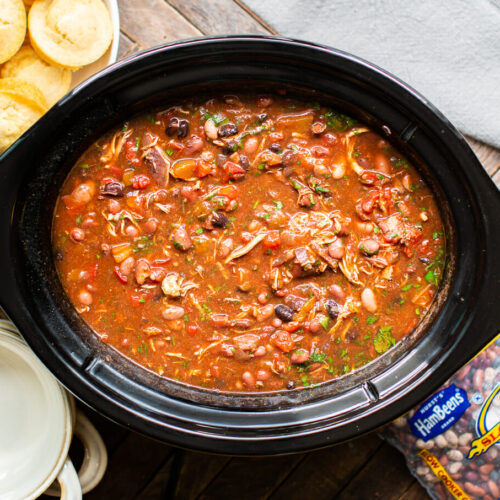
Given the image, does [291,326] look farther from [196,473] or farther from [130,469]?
[130,469]

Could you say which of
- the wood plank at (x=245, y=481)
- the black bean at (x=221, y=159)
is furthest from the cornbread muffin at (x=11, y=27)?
the wood plank at (x=245, y=481)

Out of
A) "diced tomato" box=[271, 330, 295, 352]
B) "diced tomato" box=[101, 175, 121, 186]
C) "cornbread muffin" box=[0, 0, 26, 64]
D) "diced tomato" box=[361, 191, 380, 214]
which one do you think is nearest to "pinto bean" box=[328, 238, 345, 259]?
"diced tomato" box=[361, 191, 380, 214]

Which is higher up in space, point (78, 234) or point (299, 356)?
point (299, 356)

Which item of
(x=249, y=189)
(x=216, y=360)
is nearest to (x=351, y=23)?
(x=249, y=189)

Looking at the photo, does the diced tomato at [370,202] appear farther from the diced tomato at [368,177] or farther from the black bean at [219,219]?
the black bean at [219,219]

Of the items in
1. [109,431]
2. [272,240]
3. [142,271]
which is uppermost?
[272,240]

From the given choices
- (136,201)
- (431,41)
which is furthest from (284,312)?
(431,41)

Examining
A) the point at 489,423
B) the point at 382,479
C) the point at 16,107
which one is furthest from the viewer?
the point at 382,479

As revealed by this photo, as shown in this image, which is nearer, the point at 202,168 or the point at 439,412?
the point at 202,168
